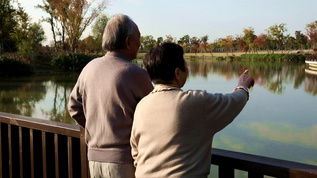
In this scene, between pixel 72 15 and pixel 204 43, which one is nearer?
pixel 72 15

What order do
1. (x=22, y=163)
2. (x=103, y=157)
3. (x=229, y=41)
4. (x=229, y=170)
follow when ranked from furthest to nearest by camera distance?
1. (x=229, y=41)
2. (x=22, y=163)
3. (x=103, y=157)
4. (x=229, y=170)

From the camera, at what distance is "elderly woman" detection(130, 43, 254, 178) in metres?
1.03

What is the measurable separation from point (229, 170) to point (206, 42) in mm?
72135

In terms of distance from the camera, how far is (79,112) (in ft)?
5.23

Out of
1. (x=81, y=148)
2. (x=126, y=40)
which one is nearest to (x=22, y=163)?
(x=81, y=148)

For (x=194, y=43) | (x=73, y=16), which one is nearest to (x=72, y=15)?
(x=73, y=16)

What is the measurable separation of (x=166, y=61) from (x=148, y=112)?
7.2 inches

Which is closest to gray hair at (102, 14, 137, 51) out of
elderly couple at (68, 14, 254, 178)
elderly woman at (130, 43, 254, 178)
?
elderly couple at (68, 14, 254, 178)

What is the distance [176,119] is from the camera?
1.05 m

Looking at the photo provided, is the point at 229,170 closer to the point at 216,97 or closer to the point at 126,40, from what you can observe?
the point at 216,97

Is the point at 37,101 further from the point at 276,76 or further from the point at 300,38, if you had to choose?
the point at 300,38

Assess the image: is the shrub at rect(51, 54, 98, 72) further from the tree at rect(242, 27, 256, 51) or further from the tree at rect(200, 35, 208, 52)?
the tree at rect(200, 35, 208, 52)

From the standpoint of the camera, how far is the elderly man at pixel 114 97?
135 centimetres

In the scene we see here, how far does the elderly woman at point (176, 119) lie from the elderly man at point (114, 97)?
21cm
